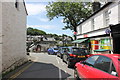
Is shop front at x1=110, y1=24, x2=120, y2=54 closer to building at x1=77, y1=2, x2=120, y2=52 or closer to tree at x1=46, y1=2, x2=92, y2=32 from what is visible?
building at x1=77, y1=2, x2=120, y2=52

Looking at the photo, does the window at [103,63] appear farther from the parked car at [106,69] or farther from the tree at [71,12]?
the tree at [71,12]

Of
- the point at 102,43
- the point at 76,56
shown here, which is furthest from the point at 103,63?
the point at 102,43

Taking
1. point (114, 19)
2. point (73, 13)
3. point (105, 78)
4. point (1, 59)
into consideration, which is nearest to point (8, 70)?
point (1, 59)

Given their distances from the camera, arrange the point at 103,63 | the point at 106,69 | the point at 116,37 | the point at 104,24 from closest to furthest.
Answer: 1. the point at 106,69
2. the point at 103,63
3. the point at 116,37
4. the point at 104,24

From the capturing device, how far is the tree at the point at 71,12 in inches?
1291

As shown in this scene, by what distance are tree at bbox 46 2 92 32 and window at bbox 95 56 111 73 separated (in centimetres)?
2894

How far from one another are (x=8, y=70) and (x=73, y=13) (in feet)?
89.7

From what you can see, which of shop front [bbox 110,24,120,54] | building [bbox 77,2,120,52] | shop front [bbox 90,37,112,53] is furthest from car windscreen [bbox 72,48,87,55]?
shop front [bbox 90,37,112,53]

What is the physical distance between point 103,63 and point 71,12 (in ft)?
98.0

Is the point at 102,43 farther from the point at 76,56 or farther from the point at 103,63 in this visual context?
the point at 103,63

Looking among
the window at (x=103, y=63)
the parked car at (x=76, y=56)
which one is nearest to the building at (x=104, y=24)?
the parked car at (x=76, y=56)

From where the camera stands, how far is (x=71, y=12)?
32.8m

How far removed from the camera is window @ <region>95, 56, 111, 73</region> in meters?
3.65

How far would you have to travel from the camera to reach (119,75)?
3.07m
